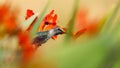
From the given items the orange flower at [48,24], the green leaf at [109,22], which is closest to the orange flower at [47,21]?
the orange flower at [48,24]

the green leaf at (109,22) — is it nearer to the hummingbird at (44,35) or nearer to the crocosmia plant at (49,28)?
the crocosmia plant at (49,28)

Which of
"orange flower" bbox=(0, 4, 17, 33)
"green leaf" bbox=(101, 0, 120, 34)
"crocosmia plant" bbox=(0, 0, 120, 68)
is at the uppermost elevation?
"orange flower" bbox=(0, 4, 17, 33)

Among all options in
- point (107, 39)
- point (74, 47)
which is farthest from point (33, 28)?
point (107, 39)

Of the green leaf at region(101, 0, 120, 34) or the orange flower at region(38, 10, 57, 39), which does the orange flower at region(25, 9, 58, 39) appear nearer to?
the orange flower at region(38, 10, 57, 39)

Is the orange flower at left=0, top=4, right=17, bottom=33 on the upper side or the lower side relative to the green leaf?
upper

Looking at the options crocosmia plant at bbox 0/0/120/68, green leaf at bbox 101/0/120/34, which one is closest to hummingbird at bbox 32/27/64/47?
crocosmia plant at bbox 0/0/120/68

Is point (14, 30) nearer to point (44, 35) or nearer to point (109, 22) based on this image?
point (44, 35)

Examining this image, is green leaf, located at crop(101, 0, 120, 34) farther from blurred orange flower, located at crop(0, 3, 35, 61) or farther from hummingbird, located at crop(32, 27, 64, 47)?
blurred orange flower, located at crop(0, 3, 35, 61)

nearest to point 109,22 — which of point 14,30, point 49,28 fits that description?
point 49,28
